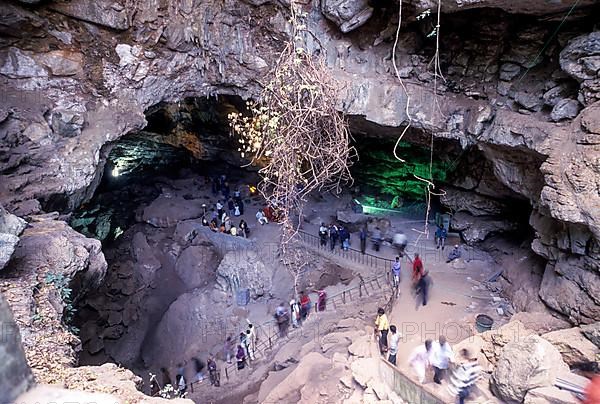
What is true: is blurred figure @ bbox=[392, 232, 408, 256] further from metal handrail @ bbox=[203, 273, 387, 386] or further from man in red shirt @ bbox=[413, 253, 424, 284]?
man in red shirt @ bbox=[413, 253, 424, 284]

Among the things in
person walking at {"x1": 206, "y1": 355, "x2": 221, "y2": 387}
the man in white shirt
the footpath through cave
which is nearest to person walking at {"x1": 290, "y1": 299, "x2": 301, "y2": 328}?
the footpath through cave

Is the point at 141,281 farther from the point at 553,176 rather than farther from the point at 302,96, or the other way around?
the point at 553,176

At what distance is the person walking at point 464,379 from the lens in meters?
5.11

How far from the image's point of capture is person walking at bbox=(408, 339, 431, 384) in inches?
227

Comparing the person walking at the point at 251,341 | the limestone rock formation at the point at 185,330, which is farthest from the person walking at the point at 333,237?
the limestone rock formation at the point at 185,330

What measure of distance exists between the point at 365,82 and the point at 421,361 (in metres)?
6.31

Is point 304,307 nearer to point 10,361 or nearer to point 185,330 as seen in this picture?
point 185,330

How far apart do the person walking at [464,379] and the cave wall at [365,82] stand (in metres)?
3.36

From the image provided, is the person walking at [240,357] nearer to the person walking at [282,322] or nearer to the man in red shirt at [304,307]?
the person walking at [282,322]

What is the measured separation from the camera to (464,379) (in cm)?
512

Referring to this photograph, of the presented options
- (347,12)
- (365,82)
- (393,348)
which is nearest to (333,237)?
(365,82)

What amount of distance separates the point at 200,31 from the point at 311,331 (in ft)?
26.5

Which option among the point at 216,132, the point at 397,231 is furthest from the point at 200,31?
the point at 397,231

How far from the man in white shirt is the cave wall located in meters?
3.42
